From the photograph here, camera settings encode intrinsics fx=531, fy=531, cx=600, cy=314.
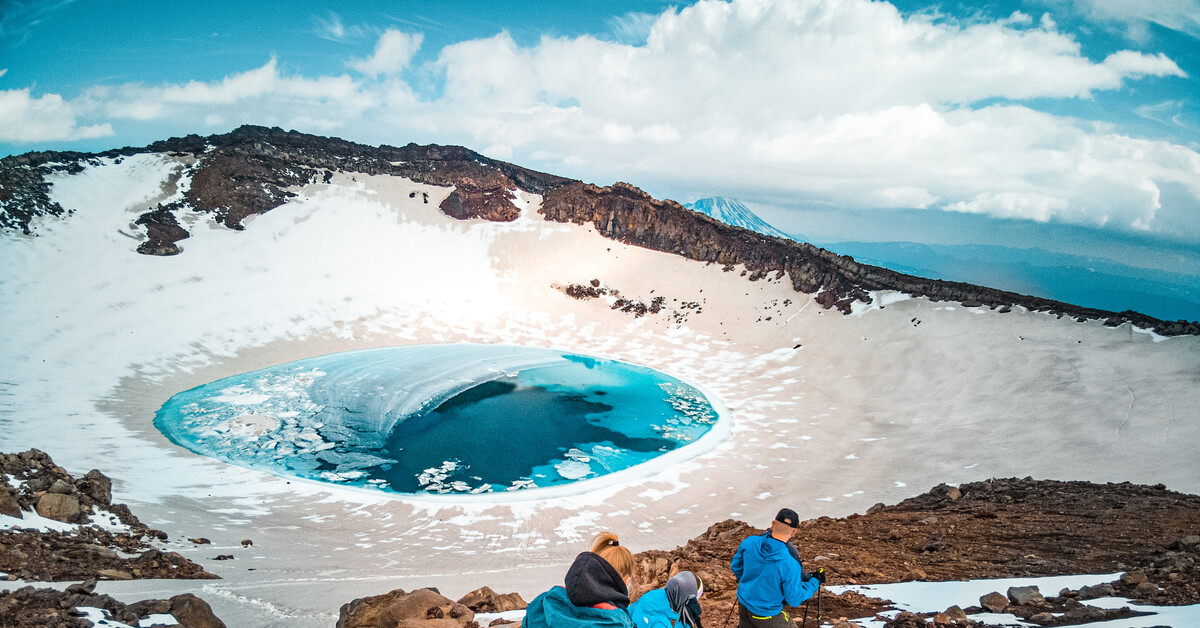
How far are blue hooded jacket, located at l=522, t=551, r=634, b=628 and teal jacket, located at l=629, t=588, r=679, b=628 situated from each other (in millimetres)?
707

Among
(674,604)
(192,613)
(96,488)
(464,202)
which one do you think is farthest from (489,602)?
(464,202)

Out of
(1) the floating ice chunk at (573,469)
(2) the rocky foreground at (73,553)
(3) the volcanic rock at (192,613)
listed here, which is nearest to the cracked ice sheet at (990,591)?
(3) the volcanic rock at (192,613)

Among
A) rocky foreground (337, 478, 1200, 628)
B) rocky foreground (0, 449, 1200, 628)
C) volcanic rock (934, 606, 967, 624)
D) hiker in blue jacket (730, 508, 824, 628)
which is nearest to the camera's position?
hiker in blue jacket (730, 508, 824, 628)

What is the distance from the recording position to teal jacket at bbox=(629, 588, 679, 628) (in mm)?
3092

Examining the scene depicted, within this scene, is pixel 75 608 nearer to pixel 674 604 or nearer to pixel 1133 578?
pixel 674 604

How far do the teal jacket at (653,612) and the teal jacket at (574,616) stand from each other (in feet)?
2.27

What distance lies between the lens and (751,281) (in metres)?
39.9

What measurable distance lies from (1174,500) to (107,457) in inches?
1010

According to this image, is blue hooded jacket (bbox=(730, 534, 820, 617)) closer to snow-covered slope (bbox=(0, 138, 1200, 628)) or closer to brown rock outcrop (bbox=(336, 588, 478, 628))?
brown rock outcrop (bbox=(336, 588, 478, 628))

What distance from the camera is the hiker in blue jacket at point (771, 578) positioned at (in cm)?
381

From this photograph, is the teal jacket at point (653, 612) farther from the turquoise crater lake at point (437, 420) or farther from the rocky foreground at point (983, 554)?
the turquoise crater lake at point (437, 420)

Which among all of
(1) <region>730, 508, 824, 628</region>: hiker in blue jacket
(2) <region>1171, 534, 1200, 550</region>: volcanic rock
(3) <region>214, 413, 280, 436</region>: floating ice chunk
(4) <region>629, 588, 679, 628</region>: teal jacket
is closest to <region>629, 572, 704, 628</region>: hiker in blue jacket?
(4) <region>629, 588, 679, 628</region>: teal jacket

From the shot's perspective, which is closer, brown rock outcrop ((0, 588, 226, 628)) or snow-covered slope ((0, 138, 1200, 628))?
brown rock outcrop ((0, 588, 226, 628))

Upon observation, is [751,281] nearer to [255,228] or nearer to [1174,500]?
[1174,500]
